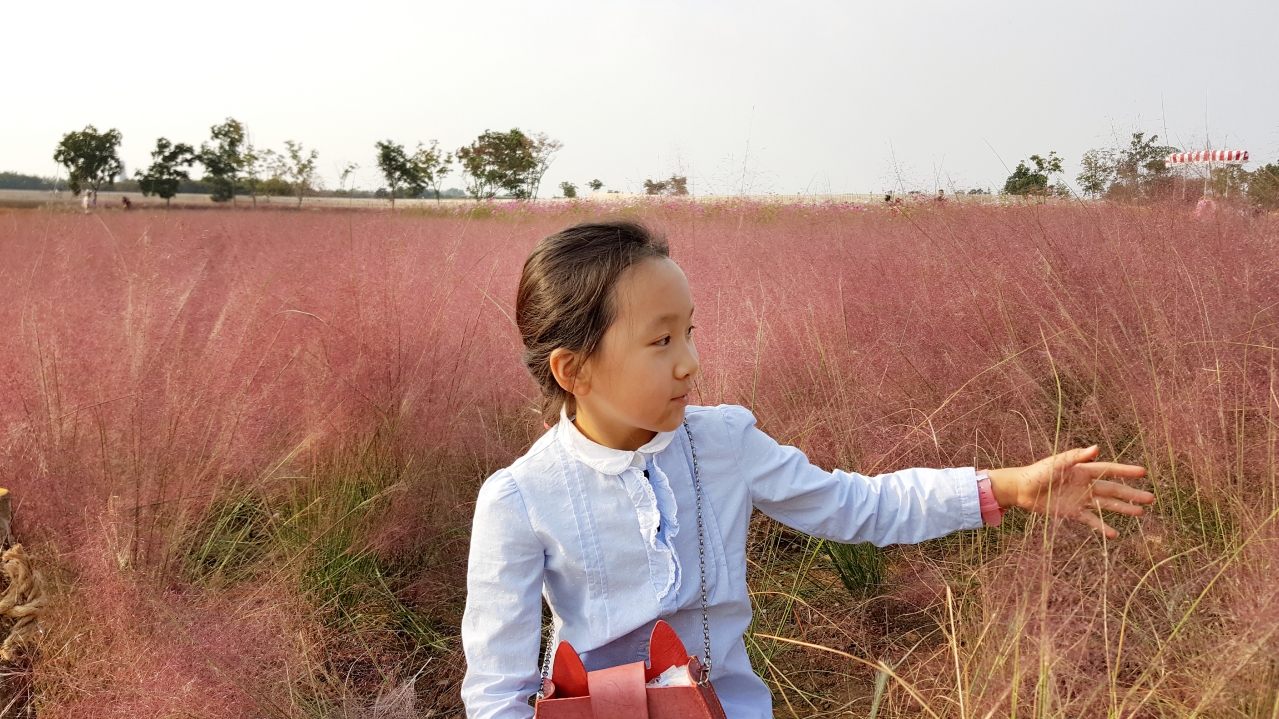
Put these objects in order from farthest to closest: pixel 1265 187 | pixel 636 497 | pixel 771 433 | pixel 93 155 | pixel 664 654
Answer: pixel 93 155, pixel 1265 187, pixel 771 433, pixel 636 497, pixel 664 654

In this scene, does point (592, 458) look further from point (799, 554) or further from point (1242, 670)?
point (799, 554)

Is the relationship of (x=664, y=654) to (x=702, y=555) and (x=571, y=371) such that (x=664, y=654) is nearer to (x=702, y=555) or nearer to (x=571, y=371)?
(x=702, y=555)

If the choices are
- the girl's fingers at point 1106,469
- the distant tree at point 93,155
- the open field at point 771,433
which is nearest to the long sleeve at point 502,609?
the open field at point 771,433

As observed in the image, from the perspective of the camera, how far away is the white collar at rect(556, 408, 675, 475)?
1.17 metres

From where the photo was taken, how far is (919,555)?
2.04 meters

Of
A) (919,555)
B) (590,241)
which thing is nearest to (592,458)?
(590,241)

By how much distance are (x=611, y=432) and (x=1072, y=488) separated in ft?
1.97

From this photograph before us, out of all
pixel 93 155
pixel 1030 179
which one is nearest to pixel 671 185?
pixel 1030 179

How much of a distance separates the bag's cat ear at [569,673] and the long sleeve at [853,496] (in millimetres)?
353

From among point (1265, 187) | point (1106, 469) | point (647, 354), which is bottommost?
point (1106, 469)

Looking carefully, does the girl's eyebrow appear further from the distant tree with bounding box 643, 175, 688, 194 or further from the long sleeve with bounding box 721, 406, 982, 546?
the distant tree with bounding box 643, 175, 688, 194

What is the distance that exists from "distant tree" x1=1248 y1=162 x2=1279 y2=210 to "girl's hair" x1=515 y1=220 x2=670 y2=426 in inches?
94.5

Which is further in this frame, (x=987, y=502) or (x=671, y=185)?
(x=671, y=185)

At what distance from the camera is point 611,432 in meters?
1.20
